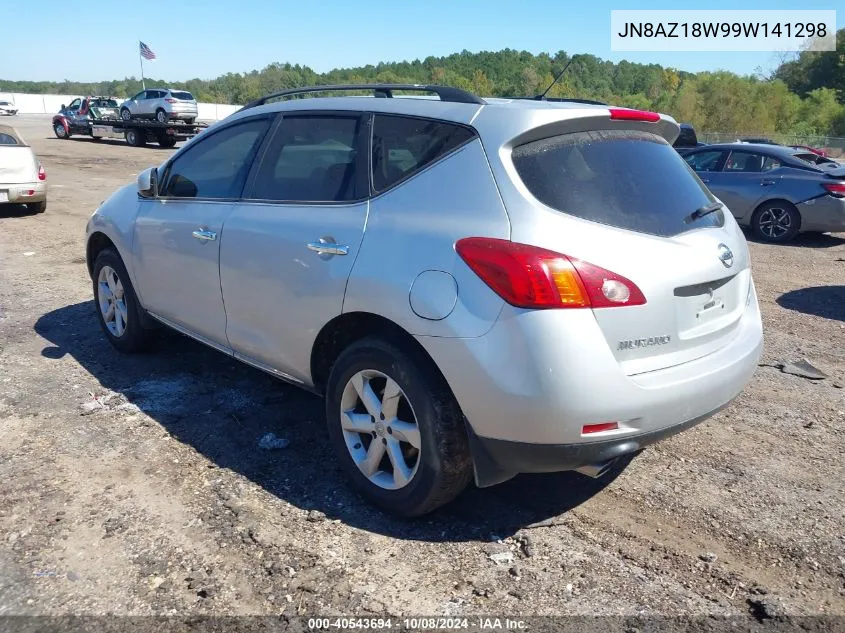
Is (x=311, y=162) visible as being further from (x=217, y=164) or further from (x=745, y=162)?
(x=745, y=162)

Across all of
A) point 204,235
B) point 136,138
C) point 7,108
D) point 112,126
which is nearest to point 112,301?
point 204,235

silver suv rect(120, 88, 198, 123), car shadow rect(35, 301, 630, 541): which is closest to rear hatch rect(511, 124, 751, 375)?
car shadow rect(35, 301, 630, 541)

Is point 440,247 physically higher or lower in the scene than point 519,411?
higher

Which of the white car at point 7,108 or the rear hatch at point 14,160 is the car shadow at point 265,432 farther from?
the white car at point 7,108

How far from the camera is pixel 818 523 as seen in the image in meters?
3.20

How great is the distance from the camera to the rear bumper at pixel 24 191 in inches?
444

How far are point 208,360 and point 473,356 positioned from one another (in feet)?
10.1

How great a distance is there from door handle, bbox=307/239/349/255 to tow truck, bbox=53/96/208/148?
79.0ft

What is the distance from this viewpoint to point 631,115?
10.5 ft

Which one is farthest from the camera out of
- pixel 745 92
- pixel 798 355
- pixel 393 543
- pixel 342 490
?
pixel 745 92

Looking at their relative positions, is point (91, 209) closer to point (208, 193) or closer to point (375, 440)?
point (208, 193)

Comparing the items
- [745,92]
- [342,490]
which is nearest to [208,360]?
[342,490]

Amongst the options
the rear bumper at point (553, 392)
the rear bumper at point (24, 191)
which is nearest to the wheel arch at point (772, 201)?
the rear bumper at point (553, 392)

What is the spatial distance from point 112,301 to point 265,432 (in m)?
2.01
